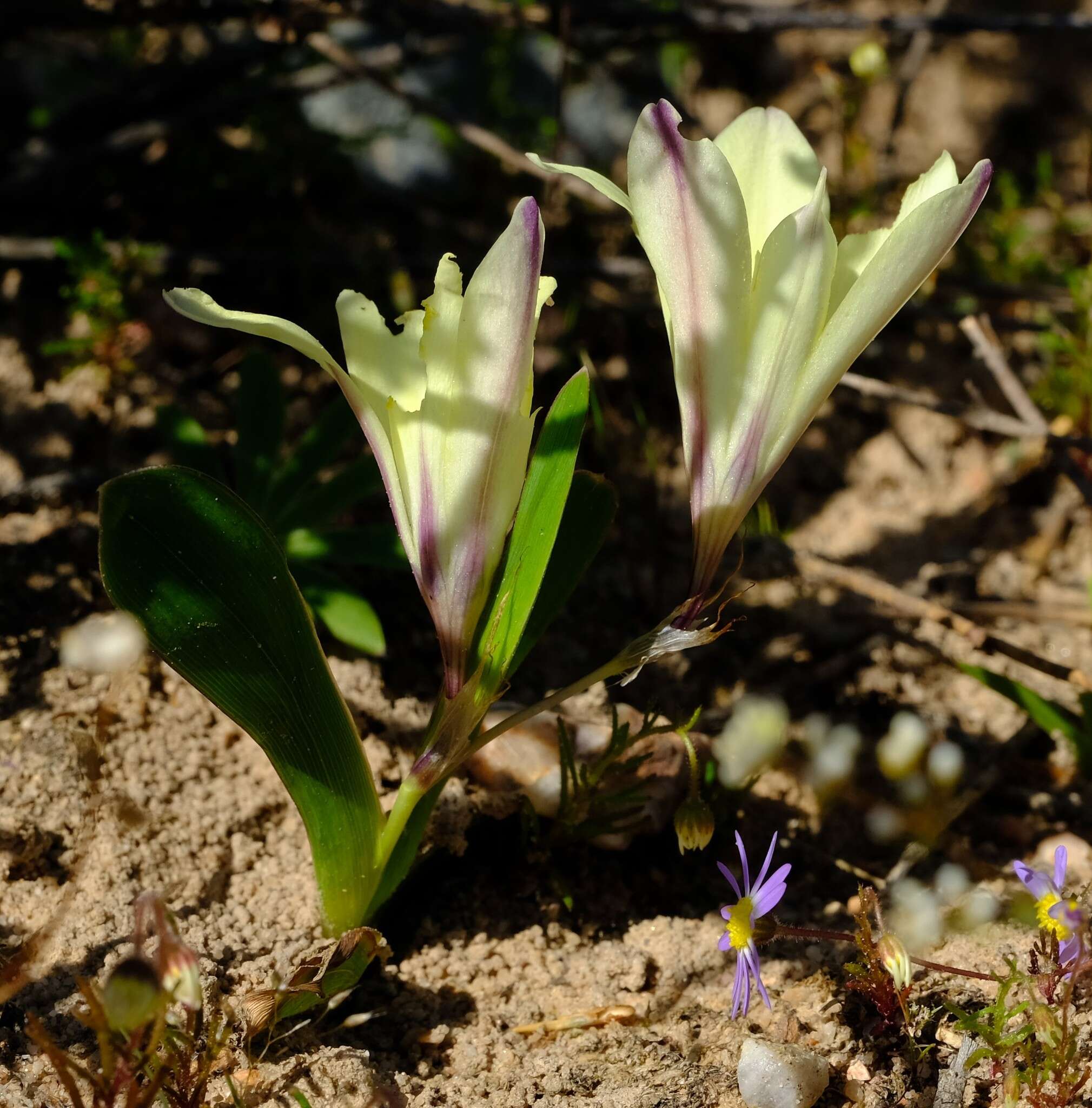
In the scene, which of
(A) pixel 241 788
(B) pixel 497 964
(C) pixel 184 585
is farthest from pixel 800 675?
(C) pixel 184 585

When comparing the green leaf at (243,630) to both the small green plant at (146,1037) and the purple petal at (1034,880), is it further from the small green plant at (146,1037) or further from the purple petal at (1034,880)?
the purple petal at (1034,880)

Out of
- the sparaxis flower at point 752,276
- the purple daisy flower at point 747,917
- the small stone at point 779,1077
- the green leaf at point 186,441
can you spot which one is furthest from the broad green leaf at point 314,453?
the small stone at point 779,1077

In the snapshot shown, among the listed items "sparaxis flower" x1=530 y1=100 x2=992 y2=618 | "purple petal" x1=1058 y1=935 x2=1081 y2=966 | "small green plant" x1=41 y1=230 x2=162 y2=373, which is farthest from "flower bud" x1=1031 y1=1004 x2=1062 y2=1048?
"small green plant" x1=41 y1=230 x2=162 y2=373

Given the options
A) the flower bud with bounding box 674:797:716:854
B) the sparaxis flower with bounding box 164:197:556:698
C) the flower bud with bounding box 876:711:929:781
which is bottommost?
the flower bud with bounding box 876:711:929:781

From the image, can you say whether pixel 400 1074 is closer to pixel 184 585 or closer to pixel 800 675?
pixel 184 585

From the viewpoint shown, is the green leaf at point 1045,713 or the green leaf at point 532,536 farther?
the green leaf at point 1045,713

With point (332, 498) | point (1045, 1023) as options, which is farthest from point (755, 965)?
point (332, 498)

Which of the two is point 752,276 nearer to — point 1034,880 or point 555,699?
point 555,699

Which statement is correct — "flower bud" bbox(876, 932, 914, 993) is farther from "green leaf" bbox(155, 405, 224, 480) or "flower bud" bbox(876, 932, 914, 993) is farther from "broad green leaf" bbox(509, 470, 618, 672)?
"green leaf" bbox(155, 405, 224, 480)
